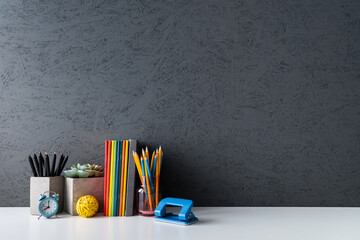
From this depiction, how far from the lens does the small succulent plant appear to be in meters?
1.09

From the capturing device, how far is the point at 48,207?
105 centimetres

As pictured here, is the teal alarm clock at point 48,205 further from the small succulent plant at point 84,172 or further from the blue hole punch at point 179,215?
the blue hole punch at point 179,215

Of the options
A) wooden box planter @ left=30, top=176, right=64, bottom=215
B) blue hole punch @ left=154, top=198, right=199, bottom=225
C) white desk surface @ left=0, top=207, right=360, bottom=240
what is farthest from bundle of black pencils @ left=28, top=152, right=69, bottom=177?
blue hole punch @ left=154, top=198, right=199, bottom=225

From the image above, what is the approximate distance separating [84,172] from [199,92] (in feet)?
1.50

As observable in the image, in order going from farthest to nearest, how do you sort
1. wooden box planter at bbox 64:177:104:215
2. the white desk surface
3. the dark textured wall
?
the dark textured wall → wooden box planter at bbox 64:177:104:215 → the white desk surface

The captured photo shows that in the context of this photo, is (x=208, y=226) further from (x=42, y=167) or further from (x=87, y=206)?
(x=42, y=167)

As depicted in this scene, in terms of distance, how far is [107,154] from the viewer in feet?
3.61

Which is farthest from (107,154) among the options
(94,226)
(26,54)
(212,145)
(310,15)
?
(310,15)

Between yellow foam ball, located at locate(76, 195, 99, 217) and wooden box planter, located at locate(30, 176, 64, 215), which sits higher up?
wooden box planter, located at locate(30, 176, 64, 215)

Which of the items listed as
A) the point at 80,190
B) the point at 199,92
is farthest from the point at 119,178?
the point at 199,92

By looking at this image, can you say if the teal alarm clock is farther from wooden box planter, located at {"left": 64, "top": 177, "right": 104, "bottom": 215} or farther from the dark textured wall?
the dark textured wall

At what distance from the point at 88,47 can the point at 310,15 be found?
77 centimetres

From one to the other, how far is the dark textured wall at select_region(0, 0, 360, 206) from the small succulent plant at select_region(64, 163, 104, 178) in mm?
92

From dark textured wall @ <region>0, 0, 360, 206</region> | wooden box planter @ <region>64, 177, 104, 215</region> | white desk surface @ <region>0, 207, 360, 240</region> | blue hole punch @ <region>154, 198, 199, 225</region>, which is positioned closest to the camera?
white desk surface @ <region>0, 207, 360, 240</region>
